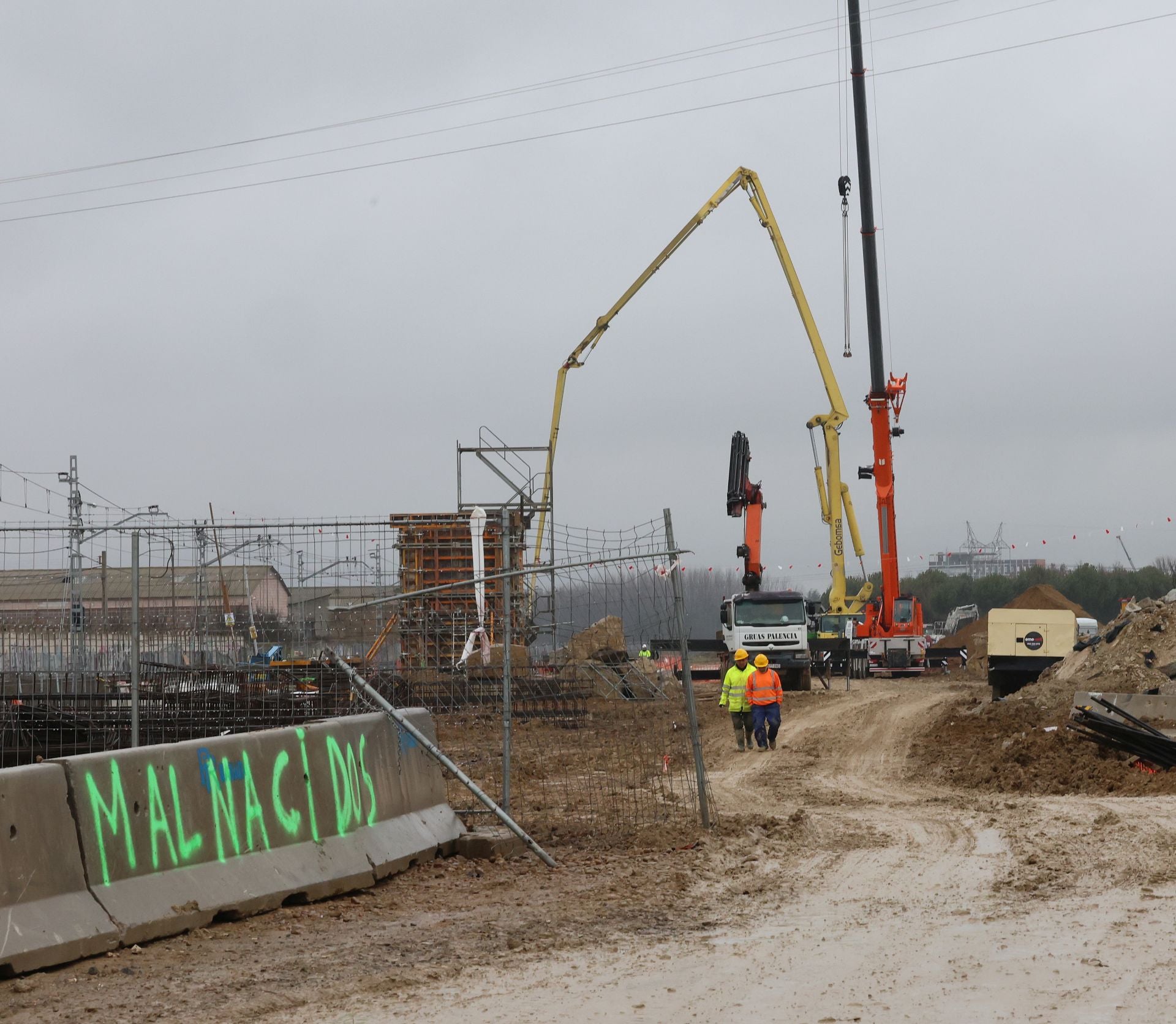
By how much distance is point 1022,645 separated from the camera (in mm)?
27391

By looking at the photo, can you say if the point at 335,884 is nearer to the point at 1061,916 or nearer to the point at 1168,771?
the point at 1061,916

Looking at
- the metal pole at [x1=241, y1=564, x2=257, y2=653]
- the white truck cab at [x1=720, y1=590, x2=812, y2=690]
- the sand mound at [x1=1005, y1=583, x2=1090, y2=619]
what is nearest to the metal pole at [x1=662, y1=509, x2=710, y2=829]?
the metal pole at [x1=241, y1=564, x2=257, y2=653]

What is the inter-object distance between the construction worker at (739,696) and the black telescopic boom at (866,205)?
18.8 metres

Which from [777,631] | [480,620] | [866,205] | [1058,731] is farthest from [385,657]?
[866,205]

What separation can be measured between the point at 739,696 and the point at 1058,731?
14.4 ft

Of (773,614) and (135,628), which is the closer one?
(135,628)

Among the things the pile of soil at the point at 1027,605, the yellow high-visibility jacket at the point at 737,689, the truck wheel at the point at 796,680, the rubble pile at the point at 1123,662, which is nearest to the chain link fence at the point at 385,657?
the yellow high-visibility jacket at the point at 737,689

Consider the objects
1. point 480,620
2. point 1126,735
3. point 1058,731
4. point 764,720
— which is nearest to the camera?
point 480,620

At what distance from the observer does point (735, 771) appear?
53.0 feet

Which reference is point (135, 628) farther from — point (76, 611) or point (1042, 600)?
point (1042, 600)

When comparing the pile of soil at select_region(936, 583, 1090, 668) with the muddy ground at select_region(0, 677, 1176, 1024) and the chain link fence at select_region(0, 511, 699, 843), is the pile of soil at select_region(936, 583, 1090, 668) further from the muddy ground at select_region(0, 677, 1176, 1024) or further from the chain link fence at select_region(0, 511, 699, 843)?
the muddy ground at select_region(0, 677, 1176, 1024)

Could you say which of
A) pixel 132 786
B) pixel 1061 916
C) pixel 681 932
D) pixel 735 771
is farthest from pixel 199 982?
pixel 735 771

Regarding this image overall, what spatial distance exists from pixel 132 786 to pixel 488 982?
7.40ft

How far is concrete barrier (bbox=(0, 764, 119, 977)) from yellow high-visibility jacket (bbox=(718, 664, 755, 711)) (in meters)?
12.5
